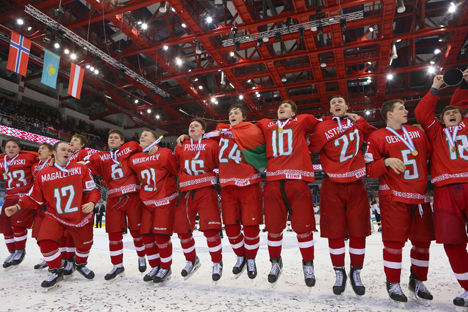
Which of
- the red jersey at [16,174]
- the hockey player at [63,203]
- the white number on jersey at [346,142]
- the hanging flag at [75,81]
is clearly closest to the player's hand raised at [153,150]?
the hockey player at [63,203]

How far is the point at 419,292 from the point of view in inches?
115

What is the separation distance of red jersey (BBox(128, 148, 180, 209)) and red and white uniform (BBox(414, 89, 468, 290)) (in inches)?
122

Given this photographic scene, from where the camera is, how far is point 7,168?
199 inches

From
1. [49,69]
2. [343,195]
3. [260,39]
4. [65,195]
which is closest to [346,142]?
[343,195]

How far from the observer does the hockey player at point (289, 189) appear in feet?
10.7

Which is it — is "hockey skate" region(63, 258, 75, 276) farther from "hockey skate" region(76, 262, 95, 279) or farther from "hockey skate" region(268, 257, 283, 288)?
"hockey skate" region(268, 257, 283, 288)

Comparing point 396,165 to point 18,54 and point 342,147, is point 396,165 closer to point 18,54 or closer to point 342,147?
point 342,147

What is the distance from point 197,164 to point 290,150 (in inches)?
49.6

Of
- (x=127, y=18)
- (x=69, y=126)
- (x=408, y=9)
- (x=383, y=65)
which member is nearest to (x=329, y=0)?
(x=408, y=9)

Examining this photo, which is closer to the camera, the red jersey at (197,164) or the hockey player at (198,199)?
the hockey player at (198,199)

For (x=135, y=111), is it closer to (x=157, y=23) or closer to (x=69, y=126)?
(x=69, y=126)

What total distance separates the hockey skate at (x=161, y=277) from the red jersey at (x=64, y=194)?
1241mm

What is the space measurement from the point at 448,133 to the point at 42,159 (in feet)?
18.6

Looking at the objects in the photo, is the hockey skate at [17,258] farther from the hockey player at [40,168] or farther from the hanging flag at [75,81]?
the hanging flag at [75,81]
